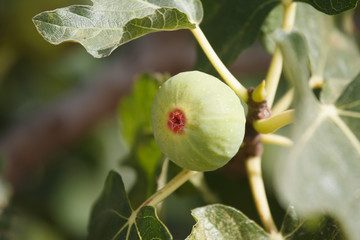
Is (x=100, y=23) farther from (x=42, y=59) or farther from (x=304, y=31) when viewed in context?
(x=42, y=59)

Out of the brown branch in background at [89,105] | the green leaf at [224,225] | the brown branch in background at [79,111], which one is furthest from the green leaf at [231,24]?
the brown branch in background at [79,111]

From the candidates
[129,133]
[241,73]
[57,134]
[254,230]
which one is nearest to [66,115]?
[57,134]

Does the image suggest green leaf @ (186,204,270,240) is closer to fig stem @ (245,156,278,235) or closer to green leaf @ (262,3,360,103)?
fig stem @ (245,156,278,235)

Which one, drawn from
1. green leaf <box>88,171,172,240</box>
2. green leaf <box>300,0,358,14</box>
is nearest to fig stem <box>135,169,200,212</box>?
green leaf <box>88,171,172,240</box>

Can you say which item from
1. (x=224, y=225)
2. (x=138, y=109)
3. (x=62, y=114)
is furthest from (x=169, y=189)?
(x=62, y=114)

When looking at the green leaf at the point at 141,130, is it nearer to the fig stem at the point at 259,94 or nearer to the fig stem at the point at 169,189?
the fig stem at the point at 169,189

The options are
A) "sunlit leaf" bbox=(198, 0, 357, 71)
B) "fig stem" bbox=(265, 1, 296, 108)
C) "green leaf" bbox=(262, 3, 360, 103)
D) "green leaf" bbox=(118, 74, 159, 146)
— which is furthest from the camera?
"green leaf" bbox=(118, 74, 159, 146)

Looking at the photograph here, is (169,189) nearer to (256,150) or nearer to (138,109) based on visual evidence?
(256,150)
